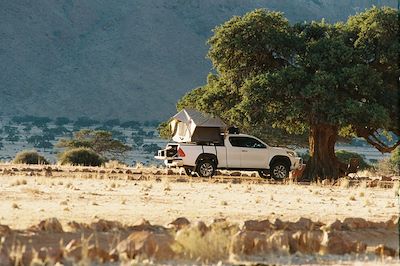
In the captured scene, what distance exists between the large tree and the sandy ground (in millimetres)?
3293

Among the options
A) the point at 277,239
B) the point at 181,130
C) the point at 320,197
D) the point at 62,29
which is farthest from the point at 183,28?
the point at 277,239

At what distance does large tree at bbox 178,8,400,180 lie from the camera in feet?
101

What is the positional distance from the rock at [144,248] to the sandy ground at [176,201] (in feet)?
10.0

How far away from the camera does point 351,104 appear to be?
30.1m

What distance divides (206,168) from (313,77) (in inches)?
190

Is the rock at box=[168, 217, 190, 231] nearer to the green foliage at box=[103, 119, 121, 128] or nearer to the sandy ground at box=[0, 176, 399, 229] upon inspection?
the sandy ground at box=[0, 176, 399, 229]

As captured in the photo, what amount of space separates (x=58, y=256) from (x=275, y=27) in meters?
23.1

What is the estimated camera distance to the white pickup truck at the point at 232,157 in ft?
105

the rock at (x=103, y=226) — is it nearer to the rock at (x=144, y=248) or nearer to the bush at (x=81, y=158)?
the rock at (x=144, y=248)

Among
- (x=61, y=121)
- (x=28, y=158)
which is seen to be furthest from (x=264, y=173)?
(x=61, y=121)

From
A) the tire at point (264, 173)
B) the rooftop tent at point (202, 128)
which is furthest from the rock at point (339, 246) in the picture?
the rooftop tent at point (202, 128)

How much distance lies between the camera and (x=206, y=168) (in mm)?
32219

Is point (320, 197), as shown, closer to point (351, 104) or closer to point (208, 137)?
point (351, 104)

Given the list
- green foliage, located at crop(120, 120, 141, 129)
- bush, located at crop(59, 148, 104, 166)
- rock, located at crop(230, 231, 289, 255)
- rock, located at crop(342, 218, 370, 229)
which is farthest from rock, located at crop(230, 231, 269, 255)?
green foliage, located at crop(120, 120, 141, 129)
